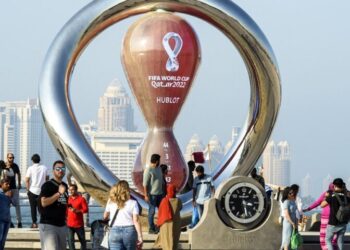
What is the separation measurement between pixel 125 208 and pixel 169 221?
3902 millimetres

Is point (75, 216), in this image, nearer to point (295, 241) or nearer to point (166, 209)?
point (166, 209)

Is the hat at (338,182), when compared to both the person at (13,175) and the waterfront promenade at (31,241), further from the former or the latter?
the person at (13,175)

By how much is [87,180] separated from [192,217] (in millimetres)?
2253

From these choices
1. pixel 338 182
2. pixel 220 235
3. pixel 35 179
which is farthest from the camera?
pixel 35 179

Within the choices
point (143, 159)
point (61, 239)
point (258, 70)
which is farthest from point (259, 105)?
point (61, 239)

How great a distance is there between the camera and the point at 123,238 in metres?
18.4

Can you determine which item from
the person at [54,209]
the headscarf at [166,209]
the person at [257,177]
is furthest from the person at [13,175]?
the person at [54,209]

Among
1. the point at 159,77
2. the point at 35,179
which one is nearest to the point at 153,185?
the point at 35,179

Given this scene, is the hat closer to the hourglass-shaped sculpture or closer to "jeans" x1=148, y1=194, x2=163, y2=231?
"jeans" x1=148, y1=194, x2=163, y2=231

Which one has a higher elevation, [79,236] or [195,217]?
[195,217]

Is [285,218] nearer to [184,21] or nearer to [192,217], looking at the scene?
[192,217]

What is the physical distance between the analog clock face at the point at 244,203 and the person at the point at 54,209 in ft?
15.6

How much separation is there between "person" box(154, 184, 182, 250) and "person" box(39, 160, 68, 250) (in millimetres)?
3740

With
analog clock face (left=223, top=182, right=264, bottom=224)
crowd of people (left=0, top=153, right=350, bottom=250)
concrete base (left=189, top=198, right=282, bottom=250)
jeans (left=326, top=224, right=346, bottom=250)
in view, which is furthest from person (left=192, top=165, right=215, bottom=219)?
jeans (left=326, top=224, right=346, bottom=250)
